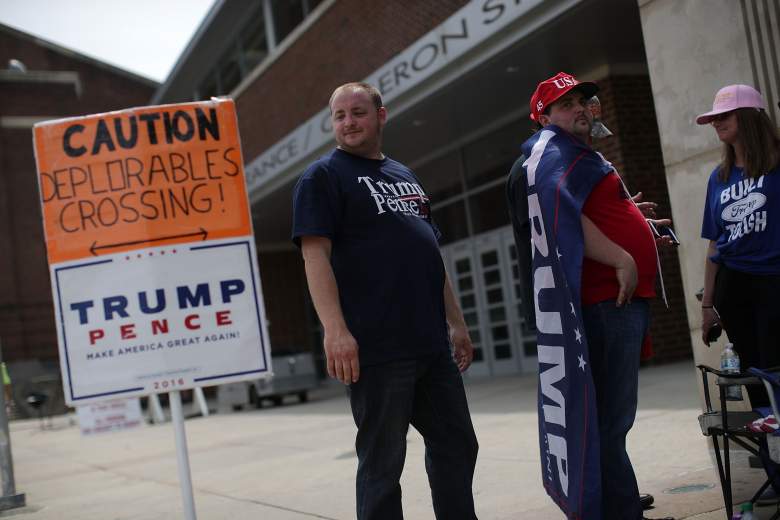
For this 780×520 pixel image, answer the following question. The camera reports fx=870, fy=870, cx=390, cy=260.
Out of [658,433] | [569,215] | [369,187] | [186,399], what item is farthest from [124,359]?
[186,399]

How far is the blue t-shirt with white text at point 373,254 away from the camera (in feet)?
9.86

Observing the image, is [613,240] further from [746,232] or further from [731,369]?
[746,232]

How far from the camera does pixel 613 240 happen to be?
3186 mm

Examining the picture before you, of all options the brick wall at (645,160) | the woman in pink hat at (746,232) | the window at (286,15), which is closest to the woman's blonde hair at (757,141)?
the woman in pink hat at (746,232)

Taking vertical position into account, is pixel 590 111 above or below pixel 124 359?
above

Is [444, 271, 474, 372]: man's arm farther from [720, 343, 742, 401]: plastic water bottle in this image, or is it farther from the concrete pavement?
the concrete pavement

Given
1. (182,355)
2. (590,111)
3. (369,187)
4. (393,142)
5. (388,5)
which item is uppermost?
(388,5)

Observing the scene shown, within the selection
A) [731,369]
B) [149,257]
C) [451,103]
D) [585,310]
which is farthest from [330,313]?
[451,103]

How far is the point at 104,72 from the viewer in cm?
3594

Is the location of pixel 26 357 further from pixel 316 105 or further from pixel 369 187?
pixel 369 187

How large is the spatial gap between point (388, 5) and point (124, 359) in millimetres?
9880

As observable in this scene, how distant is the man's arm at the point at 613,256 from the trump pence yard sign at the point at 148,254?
5.70ft

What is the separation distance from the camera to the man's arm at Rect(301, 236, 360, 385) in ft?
9.37

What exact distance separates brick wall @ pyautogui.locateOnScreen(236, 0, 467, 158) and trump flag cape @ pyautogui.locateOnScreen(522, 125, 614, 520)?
8.38 metres
